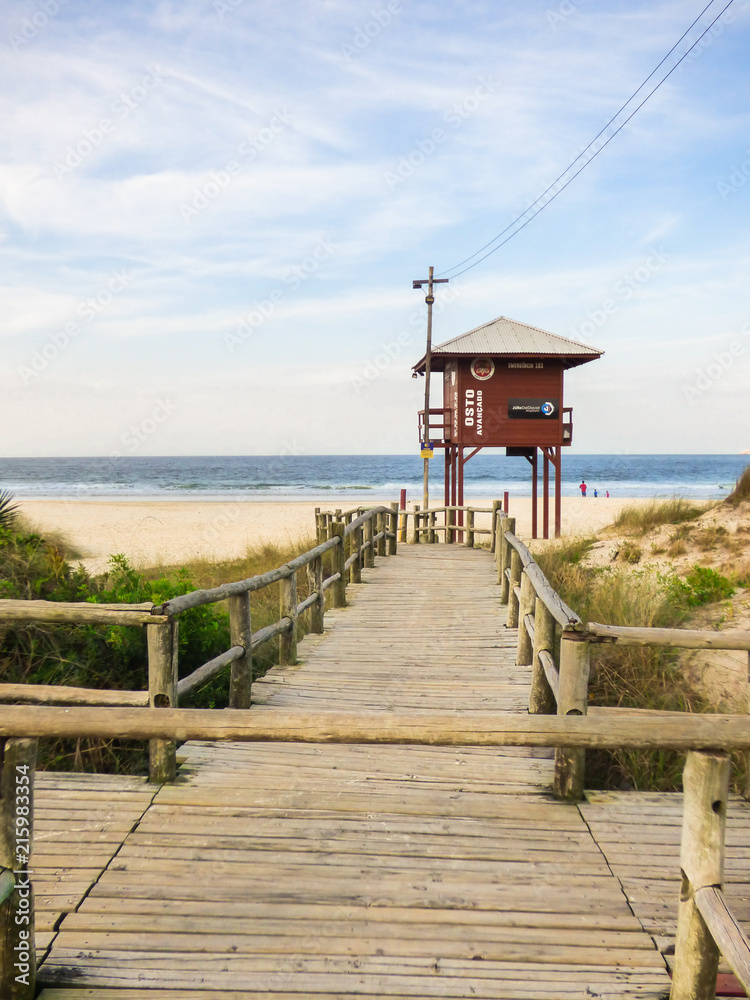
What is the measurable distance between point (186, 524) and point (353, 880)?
88.4 feet

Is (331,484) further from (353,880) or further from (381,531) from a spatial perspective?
(353,880)

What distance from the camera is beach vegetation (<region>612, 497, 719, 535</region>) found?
13.8 metres

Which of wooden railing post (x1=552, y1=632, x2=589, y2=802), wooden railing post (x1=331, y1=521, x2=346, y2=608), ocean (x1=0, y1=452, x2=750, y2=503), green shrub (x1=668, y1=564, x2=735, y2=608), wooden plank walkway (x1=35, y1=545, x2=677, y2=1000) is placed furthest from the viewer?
ocean (x1=0, y1=452, x2=750, y2=503)

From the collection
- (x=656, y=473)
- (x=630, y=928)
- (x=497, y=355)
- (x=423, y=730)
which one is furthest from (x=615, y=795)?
(x=656, y=473)

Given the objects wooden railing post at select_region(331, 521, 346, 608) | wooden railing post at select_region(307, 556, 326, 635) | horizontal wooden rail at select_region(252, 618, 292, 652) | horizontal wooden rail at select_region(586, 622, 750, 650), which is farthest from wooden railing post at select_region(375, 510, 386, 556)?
horizontal wooden rail at select_region(586, 622, 750, 650)

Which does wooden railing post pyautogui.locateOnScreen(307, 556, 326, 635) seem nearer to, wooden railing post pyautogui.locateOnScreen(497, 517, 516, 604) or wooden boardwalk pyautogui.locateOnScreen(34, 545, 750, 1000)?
wooden railing post pyautogui.locateOnScreen(497, 517, 516, 604)

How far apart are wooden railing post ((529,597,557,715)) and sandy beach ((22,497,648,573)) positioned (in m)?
11.2

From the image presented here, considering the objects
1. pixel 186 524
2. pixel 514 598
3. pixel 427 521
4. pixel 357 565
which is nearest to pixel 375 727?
pixel 514 598

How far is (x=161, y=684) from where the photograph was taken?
12.1ft

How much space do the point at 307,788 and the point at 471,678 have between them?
260cm

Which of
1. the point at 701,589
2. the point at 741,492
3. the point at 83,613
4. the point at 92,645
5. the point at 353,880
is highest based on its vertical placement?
the point at 741,492

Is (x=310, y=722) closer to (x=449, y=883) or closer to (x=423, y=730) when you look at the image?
(x=423, y=730)

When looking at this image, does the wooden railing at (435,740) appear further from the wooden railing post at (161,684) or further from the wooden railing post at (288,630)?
the wooden railing post at (288,630)

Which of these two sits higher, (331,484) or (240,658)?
(331,484)
